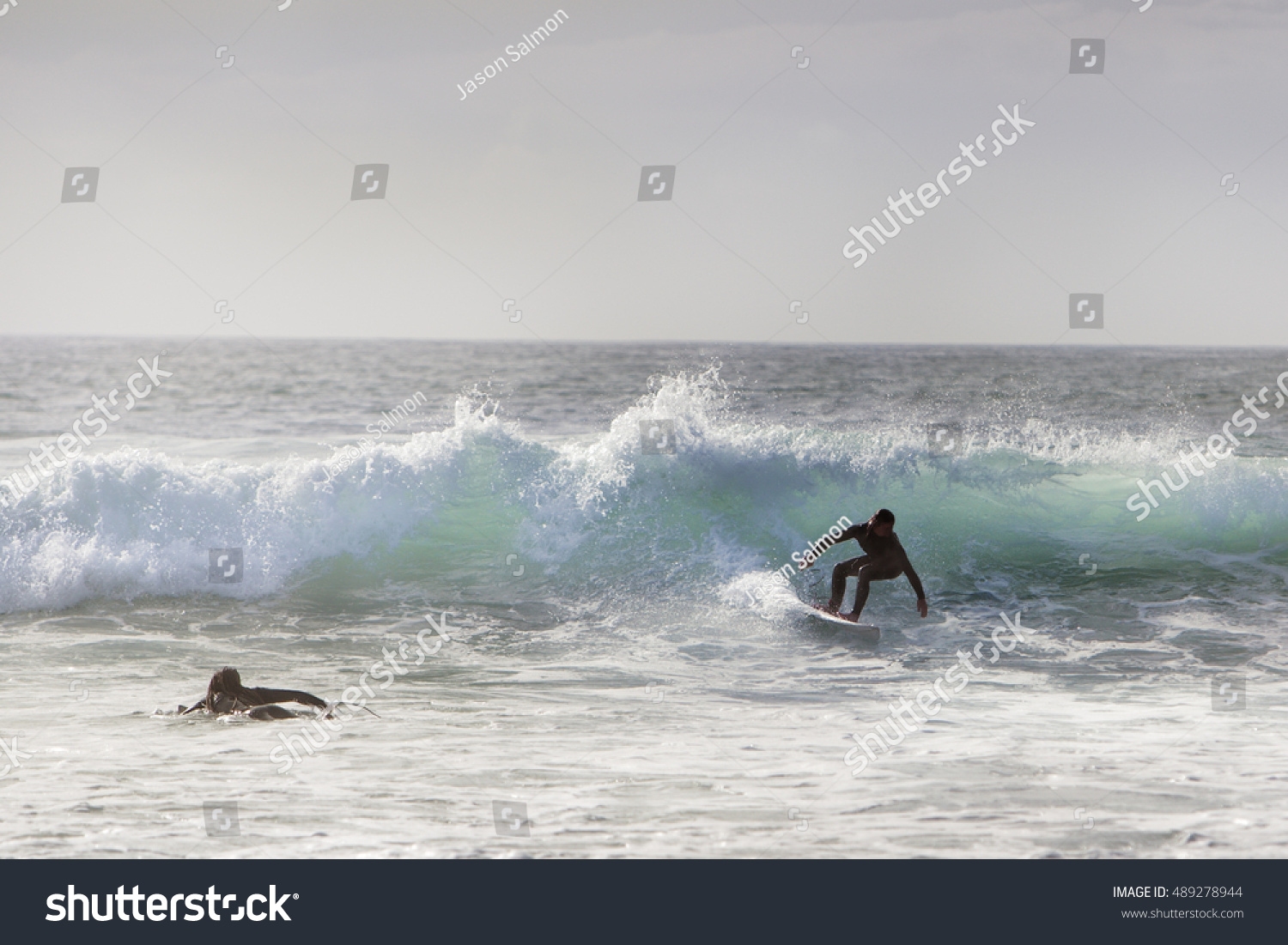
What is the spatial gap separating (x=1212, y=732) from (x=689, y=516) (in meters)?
7.18

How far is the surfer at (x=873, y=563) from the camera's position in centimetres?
923

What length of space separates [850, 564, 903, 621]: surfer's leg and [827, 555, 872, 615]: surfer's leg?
8 centimetres

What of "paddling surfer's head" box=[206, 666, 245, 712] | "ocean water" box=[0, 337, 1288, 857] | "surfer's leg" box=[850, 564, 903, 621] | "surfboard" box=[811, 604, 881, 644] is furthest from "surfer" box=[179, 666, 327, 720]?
"surfer's leg" box=[850, 564, 903, 621]

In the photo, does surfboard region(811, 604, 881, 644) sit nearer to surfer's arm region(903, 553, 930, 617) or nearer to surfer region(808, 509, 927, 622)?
surfer region(808, 509, 927, 622)

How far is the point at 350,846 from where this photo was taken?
4418 millimetres

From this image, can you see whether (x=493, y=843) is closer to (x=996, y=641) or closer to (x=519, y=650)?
(x=519, y=650)

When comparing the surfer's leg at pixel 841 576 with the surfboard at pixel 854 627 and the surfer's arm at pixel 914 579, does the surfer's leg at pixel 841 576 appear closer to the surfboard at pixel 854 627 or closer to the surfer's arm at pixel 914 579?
the surfboard at pixel 854 627

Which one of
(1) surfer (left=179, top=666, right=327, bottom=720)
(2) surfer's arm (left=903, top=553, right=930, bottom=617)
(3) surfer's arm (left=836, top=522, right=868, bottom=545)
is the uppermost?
(3) surfer's arm (left=836, top=522, right=868, bottom=545)

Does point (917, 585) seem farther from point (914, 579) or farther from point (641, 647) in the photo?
point (641, 647)

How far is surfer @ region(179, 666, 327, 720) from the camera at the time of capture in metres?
6.62

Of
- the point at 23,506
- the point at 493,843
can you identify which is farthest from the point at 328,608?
the point at 493,843

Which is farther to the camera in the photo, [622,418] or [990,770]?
[622,418]

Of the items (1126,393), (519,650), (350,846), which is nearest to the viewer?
(350,846)

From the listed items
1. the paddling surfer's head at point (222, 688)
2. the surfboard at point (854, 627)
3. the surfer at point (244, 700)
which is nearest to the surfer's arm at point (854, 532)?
the surfboard at point (854, 627)
